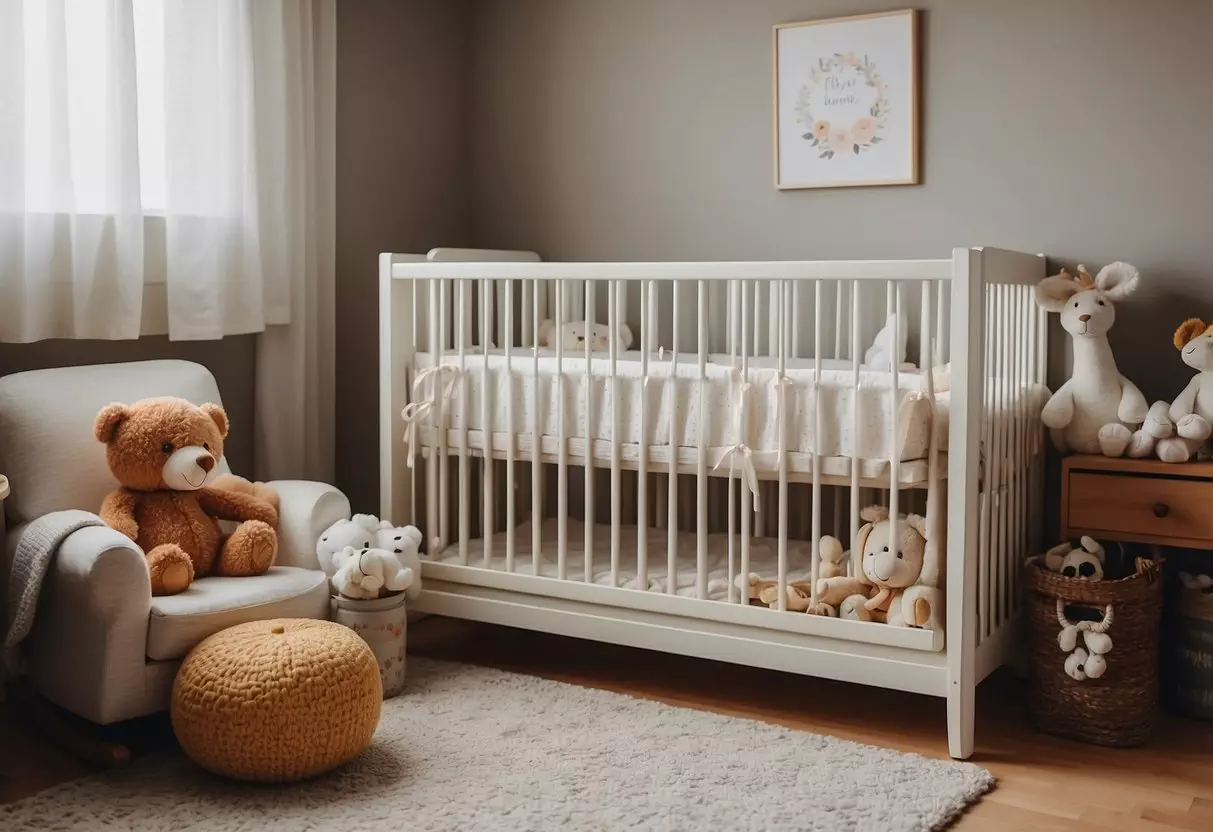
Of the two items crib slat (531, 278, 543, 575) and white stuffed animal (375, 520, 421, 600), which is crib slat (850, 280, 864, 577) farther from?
white stuffed animal (375, 520, 421, 600)

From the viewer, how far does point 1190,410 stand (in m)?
2.68

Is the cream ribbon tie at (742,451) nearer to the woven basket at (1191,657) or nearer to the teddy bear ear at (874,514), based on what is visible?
the teddy bear ear at (874,514)

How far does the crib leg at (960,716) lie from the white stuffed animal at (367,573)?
1198 millimetres

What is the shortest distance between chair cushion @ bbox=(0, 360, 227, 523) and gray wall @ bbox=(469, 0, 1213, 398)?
5.11 ft

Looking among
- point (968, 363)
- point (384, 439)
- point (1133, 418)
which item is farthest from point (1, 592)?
point (1133, 418)

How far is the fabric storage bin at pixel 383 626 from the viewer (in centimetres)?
270

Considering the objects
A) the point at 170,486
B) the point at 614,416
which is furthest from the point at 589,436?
the point at 170,486

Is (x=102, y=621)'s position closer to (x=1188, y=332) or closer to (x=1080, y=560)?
(x=1080, y=560)

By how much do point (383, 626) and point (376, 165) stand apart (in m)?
1.53

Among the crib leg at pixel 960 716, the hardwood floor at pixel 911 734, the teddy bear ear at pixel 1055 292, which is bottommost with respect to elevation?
the hardwood floor at pixel 911 734

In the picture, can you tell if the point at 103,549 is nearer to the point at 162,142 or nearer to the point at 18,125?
the point at 18,125

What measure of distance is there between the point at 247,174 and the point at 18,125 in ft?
2.06

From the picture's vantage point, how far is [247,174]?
315 centimetres

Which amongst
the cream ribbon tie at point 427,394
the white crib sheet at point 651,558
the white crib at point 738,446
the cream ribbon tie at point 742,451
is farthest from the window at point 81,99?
the cream ribbon tie at point 742,451
